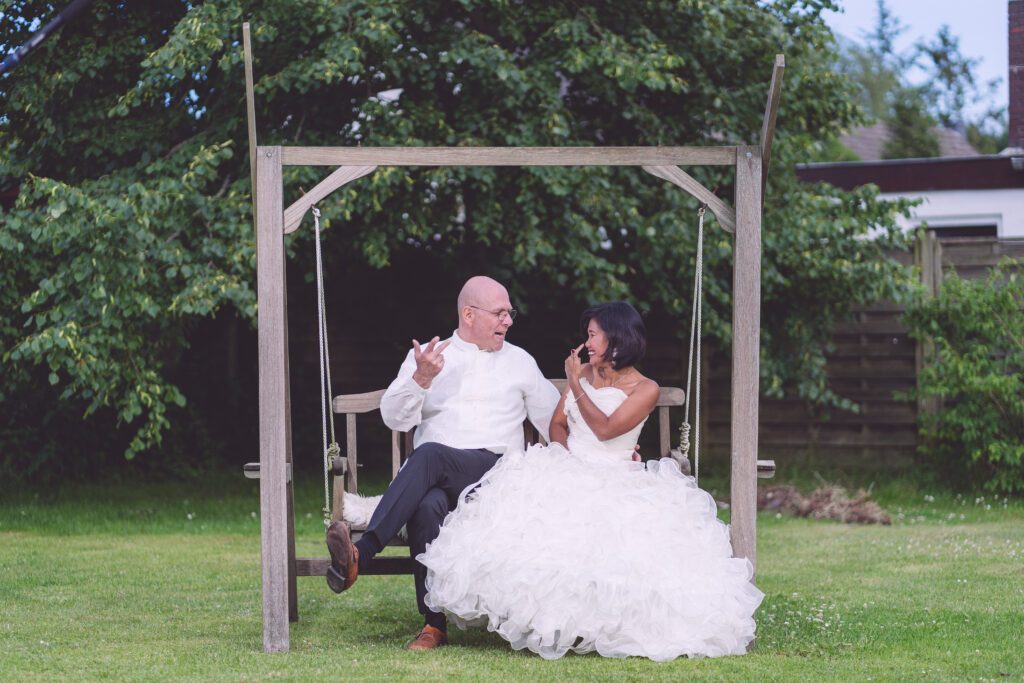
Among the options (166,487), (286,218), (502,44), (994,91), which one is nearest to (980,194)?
(502,44)

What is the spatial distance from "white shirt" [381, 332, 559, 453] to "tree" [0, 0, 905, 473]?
9.38 feet

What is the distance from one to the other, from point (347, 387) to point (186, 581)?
17.8 feet

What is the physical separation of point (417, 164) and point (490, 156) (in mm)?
267

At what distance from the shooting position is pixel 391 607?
19.6 feet

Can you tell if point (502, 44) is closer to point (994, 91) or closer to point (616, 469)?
point (616, 469)

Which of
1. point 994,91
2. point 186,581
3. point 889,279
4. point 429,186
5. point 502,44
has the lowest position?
point 186,581

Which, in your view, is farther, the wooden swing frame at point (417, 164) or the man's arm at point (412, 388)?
the man's arm at point (412, 388)

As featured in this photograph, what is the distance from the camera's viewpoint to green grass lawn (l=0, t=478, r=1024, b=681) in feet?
14.3

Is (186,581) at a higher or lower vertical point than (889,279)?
lower

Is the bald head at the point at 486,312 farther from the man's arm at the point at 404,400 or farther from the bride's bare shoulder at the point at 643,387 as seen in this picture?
the bride's bare shoulder at the point at 643,387

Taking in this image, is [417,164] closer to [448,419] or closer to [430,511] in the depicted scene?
[448,419]

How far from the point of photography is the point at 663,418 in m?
5.66

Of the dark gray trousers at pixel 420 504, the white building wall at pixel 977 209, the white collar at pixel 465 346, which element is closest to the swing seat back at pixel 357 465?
the dark gray trousers at pixel 420 504

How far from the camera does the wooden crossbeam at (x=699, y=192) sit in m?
4.93
